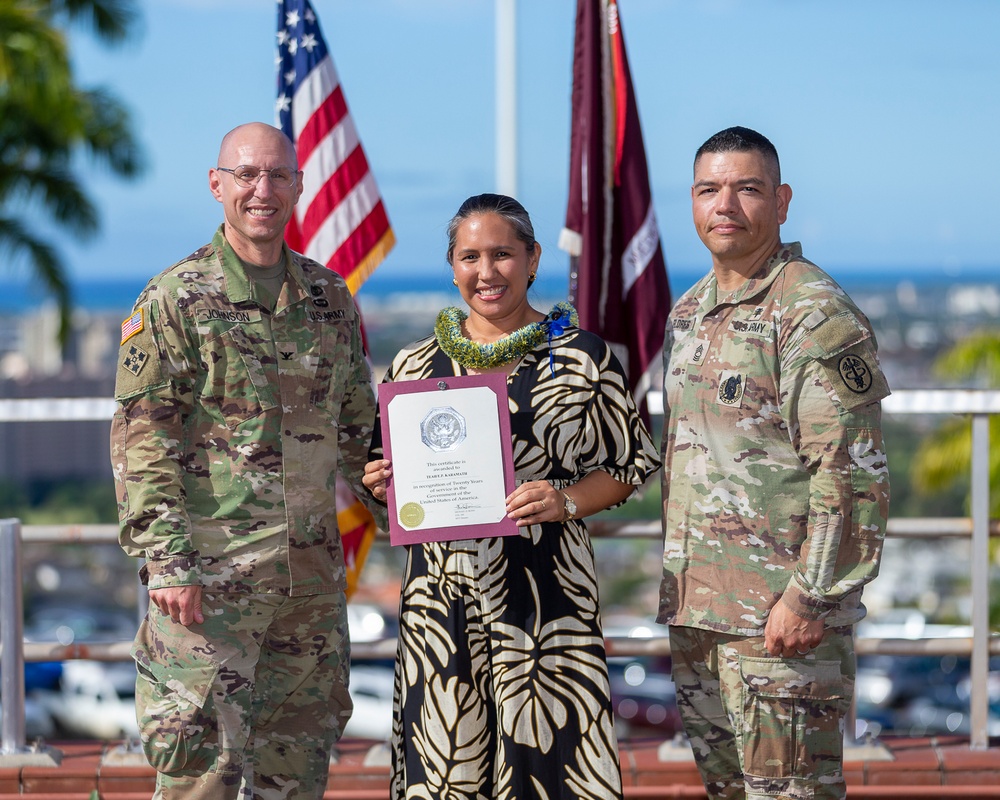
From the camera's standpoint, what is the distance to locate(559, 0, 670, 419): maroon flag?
4.84 m

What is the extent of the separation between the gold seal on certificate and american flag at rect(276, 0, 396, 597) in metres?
1.67

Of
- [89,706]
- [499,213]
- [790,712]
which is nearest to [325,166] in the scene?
[499,213]

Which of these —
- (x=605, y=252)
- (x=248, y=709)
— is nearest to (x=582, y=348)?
(x=248, y=709)

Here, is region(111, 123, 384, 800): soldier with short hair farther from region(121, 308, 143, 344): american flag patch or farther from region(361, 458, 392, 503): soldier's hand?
region(361, 458, 392, 503): soldier's hand

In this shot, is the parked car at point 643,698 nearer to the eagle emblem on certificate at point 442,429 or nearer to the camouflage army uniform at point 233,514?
the camouflage army uniform at point 233,514

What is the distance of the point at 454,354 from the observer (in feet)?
10.7

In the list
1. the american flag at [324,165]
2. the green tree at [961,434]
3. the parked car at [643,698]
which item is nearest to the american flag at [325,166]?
the american flag at [324,165]

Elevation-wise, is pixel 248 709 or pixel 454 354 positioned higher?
pixel 454 354

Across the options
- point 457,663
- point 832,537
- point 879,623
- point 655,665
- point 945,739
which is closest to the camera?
point 832,537

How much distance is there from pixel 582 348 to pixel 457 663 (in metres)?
0.87

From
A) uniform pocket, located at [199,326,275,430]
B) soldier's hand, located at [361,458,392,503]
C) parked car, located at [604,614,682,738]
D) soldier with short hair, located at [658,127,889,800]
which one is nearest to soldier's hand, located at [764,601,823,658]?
soldier with short hair, located at [658,127,889,800]

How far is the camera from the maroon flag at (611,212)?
191 inches

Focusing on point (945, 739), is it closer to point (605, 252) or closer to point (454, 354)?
point (605, 252)

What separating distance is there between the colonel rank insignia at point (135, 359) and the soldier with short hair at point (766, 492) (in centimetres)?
140
